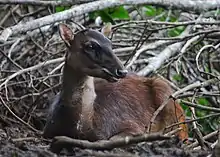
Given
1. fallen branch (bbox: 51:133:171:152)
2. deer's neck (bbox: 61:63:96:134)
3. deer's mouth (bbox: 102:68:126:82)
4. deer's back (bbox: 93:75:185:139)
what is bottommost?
deer's back (bbox: 93:75:185:139)

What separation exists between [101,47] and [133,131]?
0.79 m

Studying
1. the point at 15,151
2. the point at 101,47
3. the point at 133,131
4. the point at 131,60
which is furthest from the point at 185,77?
the point at 15,151

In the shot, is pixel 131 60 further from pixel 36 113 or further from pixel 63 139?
pixel 63 139

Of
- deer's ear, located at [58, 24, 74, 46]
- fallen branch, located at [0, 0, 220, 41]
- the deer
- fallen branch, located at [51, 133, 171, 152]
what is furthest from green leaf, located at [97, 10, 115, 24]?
fallen branch, located at [51, 133, 171, 152]

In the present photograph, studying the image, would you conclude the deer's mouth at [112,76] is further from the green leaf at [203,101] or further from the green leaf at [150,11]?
the green leaf at [150,11]

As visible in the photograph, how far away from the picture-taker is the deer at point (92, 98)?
4832 mm

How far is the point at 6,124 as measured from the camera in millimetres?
5793

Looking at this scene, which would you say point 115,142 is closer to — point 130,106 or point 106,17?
point 130,106

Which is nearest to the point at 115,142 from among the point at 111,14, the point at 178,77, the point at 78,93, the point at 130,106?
the point at 78,93

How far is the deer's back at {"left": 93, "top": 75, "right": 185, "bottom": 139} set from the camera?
522 cm

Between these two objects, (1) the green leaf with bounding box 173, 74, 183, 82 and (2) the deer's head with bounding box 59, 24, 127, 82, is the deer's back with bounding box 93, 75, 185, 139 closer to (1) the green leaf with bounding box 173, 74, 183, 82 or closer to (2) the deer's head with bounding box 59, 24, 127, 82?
(2) the deer's head with bounding box 59, 24, 127, 82

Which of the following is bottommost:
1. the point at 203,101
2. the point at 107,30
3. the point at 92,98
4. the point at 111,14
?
the point at 203,101

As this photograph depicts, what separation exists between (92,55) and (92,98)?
397mm

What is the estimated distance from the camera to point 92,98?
5.14m
